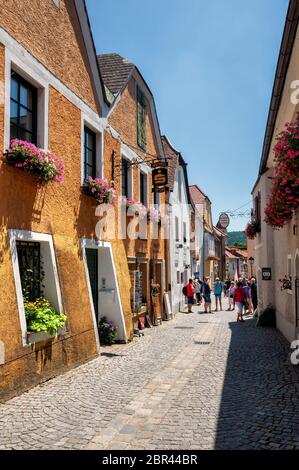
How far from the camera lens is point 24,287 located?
7871 mm

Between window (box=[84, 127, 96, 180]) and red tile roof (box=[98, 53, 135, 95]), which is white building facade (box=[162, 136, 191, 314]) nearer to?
red tile roof (box=[98, 53, 135, 95])

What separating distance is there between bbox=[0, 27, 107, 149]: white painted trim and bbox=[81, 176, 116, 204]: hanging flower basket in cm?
161

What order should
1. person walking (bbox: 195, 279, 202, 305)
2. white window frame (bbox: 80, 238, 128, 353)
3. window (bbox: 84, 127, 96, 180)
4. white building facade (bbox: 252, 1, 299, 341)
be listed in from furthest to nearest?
person walking (bbox: 195, 279, 202, 305), window (bbox: 84, 127, 96, 180), white window frame (bbox: 80, 238, 128, 353), white building facade (bbox: 252, 1, 299, 341)

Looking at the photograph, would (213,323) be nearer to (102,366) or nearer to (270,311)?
(270,311)

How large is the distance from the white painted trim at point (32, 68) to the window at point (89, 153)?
27.6 inches

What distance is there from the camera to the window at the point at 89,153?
11.0 metres

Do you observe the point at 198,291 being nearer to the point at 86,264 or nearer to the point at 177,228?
the point at 177,228

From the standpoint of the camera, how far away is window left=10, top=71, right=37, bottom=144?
7.87 metres

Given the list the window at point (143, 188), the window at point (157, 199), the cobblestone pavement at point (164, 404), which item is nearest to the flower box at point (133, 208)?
the window at point (143, 188)

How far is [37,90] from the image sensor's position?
859cm

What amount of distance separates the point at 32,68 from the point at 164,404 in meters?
6.21

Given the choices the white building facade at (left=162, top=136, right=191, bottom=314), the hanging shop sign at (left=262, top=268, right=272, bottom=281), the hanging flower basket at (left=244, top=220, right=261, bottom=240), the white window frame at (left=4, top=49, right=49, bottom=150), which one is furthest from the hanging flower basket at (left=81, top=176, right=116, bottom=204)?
the white building facade at (left=162, top=136, right=191, bottom=314)
